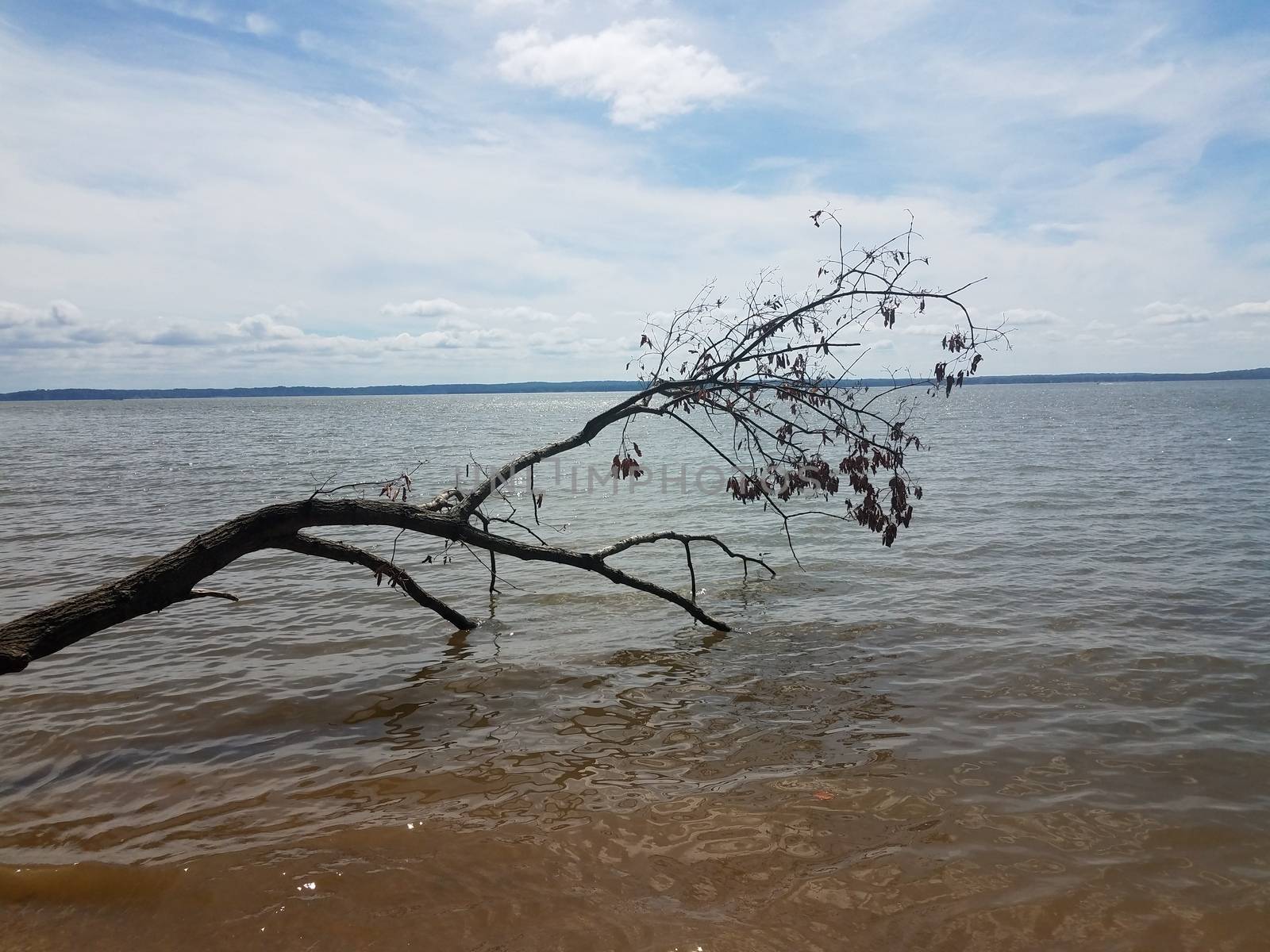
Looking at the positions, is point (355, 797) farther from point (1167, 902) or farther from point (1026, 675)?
point (1026, 675)

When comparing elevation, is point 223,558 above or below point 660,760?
above

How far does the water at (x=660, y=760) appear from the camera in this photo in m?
4.53

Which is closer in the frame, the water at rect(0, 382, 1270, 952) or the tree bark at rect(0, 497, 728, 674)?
the water at rect(0, 382, 1270, 952)

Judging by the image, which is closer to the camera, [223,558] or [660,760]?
[660,760]

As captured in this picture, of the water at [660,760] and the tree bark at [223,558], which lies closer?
the water at [660,760]

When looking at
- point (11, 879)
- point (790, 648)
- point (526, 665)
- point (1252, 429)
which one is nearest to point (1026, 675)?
point (790, 648)

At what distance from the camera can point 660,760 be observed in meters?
6.51

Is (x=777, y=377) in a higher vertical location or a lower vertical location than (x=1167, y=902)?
higher

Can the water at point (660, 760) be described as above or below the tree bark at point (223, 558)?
below

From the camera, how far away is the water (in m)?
4.53

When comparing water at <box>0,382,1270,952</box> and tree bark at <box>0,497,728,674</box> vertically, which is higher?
tree bark at <box>0,497,728,674</box>

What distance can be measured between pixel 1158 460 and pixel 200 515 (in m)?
32.6

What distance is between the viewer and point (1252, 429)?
4756 centimetres

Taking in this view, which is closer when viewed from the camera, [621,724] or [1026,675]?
[621,724]
